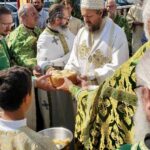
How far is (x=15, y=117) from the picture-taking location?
208cm

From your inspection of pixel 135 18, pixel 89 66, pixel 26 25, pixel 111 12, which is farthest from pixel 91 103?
pixel 135 18

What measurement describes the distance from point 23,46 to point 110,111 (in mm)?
2465

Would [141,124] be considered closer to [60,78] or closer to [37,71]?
[60,78]

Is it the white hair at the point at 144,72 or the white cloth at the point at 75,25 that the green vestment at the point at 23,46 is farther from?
the white hair at the point at 144,72

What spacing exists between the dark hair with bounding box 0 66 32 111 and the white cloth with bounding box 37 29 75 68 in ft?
6.69

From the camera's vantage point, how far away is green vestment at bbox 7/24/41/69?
14.2 ft

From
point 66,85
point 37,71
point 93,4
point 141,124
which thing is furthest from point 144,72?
point 37,71

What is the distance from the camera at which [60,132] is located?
279 centimetres

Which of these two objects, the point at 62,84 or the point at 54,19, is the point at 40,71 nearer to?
the point at 54,19

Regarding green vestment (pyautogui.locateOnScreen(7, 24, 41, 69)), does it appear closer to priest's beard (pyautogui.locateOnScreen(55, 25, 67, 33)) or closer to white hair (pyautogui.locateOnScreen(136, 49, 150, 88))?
priest's beard (pyautogui.locateOnScreen(55, 25, 67, 33))

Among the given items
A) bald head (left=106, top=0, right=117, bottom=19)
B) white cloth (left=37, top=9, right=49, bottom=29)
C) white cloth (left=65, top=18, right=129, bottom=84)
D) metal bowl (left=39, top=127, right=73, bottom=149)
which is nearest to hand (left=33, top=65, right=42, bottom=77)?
white cloth (left=65, top=18, right=129, bottom=84)

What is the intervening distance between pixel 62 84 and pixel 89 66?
29.1 inches

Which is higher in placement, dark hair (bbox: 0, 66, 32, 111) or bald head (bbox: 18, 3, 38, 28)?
dark hair (bbox: 0, 66, 32, 111)

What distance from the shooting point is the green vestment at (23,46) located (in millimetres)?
4324
